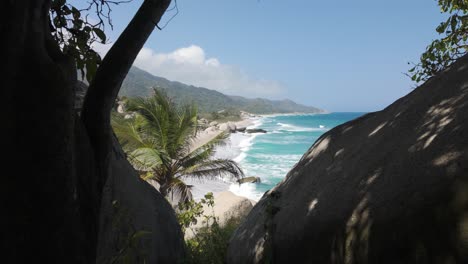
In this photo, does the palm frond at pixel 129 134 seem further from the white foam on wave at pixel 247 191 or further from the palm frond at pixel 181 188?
the white foam on wave at pixel 247 191

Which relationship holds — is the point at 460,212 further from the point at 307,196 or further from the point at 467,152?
the point at 307,196

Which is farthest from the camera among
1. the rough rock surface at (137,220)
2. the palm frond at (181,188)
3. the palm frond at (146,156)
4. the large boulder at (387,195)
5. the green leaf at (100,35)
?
the palm frond at (181,188)

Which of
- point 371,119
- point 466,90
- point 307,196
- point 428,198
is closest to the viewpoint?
point 428,198

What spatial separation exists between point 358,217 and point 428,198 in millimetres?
577

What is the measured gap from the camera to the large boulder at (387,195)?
1.85 metres

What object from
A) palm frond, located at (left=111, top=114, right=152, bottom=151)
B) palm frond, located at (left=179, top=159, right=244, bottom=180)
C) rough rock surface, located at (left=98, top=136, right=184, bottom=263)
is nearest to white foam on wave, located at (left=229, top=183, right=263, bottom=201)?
palm frond, located at (left=179, top=159, right=244, bottom=180)

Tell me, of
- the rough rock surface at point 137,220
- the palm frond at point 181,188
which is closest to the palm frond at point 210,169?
the palm frond at point 181,188

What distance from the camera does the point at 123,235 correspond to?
10.8 ft

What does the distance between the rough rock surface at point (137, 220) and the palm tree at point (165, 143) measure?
6620 mm

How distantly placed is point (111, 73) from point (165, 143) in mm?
9662

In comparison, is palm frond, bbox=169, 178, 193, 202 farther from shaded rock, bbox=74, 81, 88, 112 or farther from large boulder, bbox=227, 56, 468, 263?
shaded rock, bbox=74, 81, 88, 112

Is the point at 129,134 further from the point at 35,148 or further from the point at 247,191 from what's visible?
the point at 247,191

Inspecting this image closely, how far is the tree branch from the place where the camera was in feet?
7.44

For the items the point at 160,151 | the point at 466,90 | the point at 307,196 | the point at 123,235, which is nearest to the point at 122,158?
the point at 123,235
